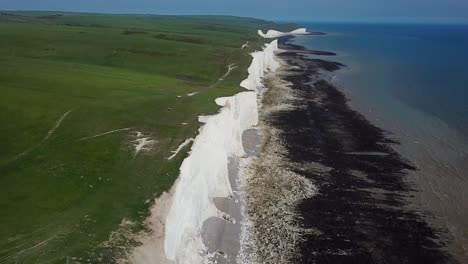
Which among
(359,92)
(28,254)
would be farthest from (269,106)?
(28,254)

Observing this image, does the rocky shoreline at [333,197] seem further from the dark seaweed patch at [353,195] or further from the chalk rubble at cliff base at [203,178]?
the chalk rubble at cliff base at [203,178]

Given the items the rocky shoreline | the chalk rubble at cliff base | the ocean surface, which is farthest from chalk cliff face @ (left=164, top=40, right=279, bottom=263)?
the ocean surface

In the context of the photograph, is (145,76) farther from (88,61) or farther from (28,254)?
(28,254)

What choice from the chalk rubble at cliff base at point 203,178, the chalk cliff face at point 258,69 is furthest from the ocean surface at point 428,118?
the chalk rubble at cliff base at point 203,178

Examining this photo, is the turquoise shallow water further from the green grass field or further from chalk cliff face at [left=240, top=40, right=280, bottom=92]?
the green grass field

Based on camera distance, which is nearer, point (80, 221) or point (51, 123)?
point (80, 221)

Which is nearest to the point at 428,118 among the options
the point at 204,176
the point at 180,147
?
the point at 204,176
